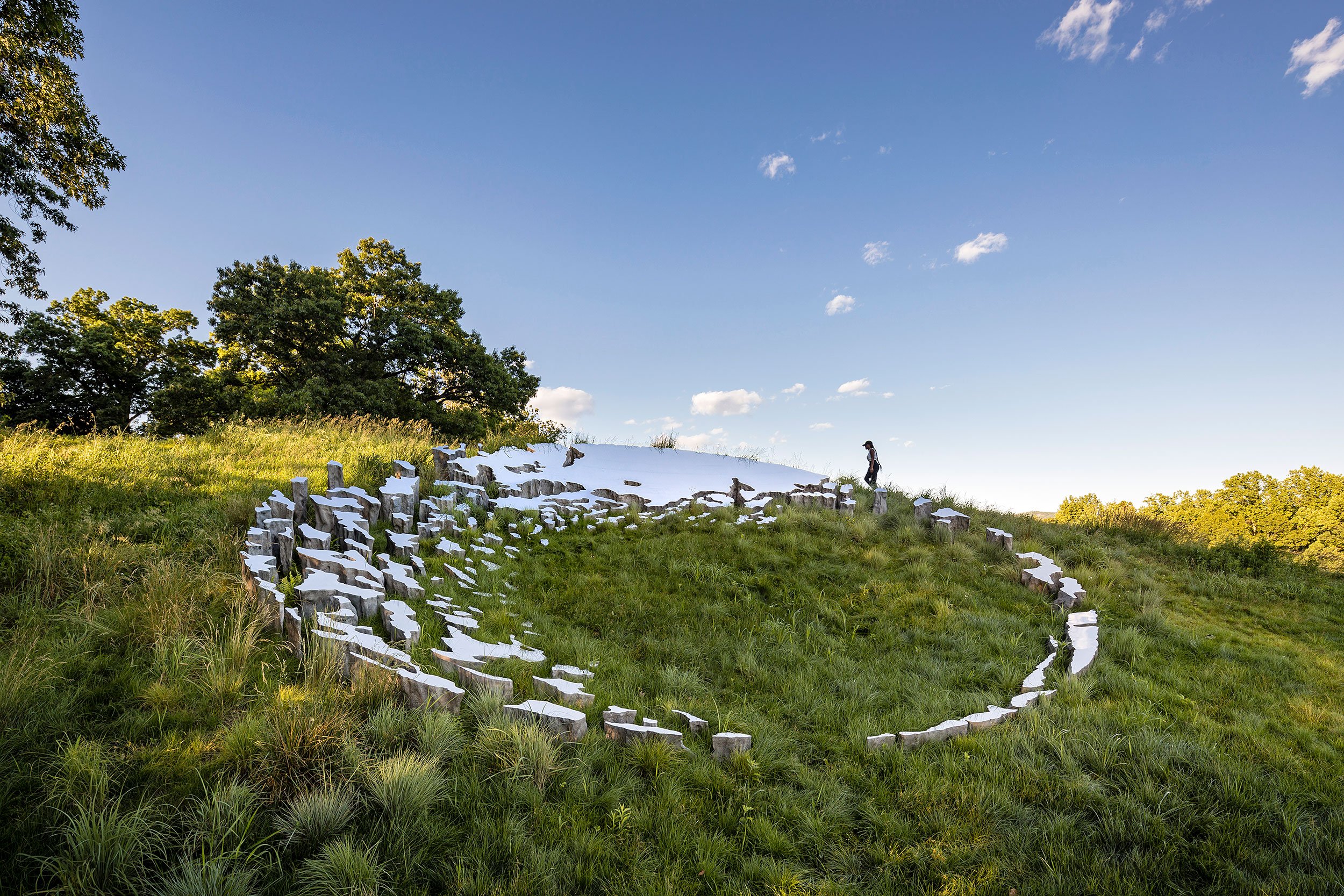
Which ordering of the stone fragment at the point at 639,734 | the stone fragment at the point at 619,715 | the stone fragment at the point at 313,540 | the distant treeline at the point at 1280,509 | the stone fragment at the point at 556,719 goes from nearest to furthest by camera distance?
the stone fragment at the point at 556,719 < the stone fragment at the point at 639,734 < the stone fragment at the point at 619,715 < the stone fragment at the point at 313,540 < the distant treeline at the point at 1280,509

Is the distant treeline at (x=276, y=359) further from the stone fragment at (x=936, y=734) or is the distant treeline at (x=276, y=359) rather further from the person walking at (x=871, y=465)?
the stone fragment at (x=936, y=734)

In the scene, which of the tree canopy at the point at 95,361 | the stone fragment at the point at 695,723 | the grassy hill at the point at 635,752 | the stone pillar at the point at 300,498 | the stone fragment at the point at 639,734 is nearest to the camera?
the grassy hill at the point at 635,752

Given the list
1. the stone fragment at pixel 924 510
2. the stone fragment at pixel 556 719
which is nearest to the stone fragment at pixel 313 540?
the stone fragment at pixel 556 719

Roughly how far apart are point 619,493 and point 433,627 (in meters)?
6.20

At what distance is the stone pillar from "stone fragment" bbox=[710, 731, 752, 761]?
6163 millimetres

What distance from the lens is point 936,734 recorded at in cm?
447

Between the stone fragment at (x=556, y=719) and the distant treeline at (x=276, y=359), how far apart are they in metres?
18.8

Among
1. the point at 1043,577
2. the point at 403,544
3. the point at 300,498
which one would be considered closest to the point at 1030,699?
the point at 1043,577

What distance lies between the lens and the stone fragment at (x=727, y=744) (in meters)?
3.96

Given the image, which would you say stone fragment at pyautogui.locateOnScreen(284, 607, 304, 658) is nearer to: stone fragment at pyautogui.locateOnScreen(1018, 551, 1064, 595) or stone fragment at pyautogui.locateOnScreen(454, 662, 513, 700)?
stone fragment at pyautogui.locateOnScreen(454, 662, 513, 700)

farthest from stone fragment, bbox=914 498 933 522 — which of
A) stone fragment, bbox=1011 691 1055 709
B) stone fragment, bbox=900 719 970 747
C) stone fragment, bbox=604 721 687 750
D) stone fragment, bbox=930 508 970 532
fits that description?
stone fragment, bbox=604 721 687 750

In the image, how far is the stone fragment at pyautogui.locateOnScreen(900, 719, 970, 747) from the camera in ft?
14.3

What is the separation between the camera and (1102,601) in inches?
303

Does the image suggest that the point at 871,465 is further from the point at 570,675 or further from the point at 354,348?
the point at 354,348
